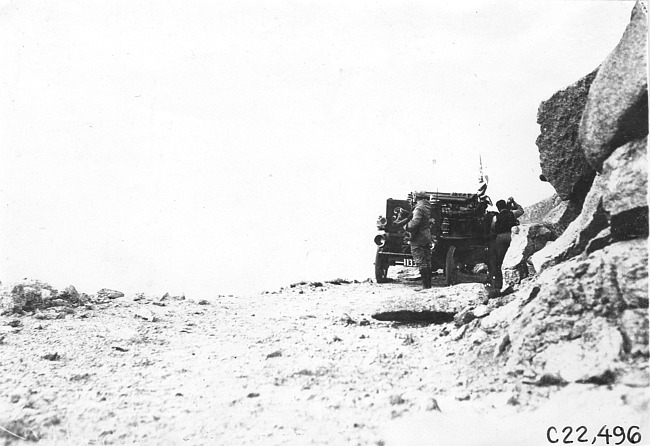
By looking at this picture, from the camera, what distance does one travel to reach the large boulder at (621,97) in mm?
4328

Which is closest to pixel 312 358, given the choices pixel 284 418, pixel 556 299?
pixel 284 418

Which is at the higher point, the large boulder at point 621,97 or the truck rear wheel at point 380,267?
the large boulder at point 621,97

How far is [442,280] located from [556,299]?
8.03 m

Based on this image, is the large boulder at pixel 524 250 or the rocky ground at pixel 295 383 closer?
the rocky ground at pixel 295 383

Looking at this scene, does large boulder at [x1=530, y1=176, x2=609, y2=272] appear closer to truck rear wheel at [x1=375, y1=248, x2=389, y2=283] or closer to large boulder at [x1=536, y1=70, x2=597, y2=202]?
large boulder at [x1=536, y1=70, x2=597, y2=202]

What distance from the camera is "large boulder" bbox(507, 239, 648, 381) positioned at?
368 cm

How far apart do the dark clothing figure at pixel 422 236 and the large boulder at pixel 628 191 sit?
17.7 feet

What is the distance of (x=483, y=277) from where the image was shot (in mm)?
12758

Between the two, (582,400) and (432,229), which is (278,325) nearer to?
(582,400)

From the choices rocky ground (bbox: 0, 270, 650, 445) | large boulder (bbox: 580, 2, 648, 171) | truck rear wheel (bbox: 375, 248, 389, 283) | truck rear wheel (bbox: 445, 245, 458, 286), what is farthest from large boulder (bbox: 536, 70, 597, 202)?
truck rear wheel (bbox: 375, 248, 389, 283)

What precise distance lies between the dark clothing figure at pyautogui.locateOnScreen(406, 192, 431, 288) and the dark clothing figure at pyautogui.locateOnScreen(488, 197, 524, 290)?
1.32m

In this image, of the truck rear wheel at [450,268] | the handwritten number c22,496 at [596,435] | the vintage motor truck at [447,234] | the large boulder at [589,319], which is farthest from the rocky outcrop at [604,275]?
the vintage motor truck at [447,234]

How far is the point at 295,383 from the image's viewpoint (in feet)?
14.8

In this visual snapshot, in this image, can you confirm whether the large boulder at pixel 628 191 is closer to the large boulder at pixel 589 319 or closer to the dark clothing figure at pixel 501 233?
the large boulder at pixel 589 319
